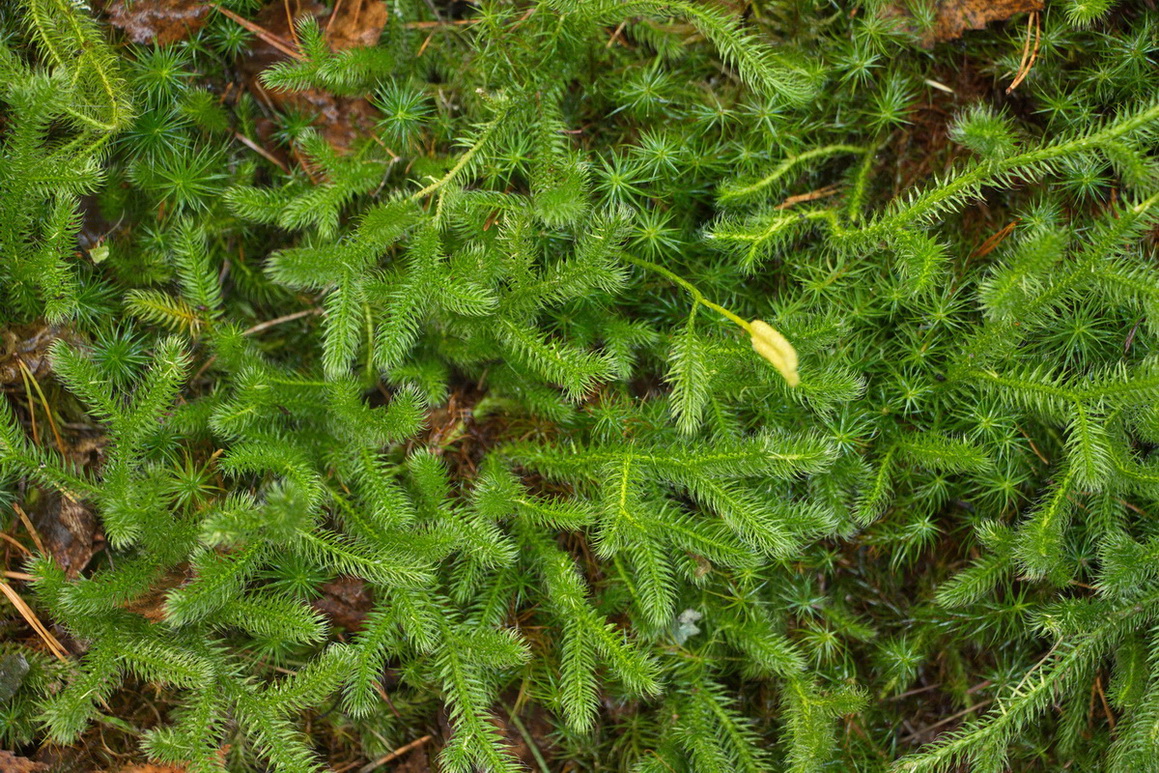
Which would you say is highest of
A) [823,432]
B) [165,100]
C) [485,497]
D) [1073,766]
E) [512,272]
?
[165,100]

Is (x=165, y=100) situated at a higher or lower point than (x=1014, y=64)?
lower

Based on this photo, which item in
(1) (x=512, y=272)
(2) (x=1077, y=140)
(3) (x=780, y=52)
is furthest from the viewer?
(3) (x=780, y=52)

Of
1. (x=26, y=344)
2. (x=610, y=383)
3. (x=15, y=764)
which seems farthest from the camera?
(x=610, y=383)

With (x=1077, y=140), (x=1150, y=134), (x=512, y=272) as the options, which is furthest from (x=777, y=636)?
(x=1150, y=134)

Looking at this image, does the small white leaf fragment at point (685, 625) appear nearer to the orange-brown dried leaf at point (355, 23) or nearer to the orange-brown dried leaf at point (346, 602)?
the orange-brown dried leaf at point (346, 602)

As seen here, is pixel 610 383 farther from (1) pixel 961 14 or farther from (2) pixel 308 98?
(1) pixel 961 14

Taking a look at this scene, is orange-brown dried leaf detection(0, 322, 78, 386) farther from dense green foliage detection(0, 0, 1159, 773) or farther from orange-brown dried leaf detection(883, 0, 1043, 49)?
orange-brown dried leaf detection(883, 0, 1043, 49)

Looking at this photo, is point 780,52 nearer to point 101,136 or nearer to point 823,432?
point 823,432

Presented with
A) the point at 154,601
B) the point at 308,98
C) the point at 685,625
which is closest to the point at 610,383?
the point at 685,625
